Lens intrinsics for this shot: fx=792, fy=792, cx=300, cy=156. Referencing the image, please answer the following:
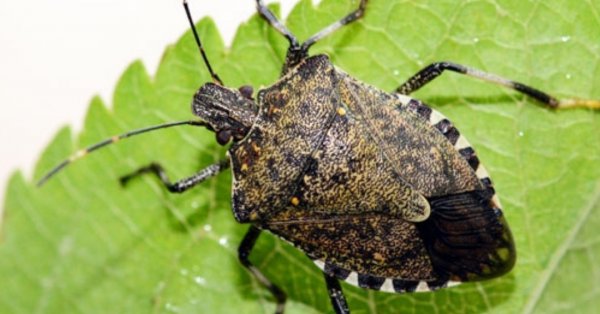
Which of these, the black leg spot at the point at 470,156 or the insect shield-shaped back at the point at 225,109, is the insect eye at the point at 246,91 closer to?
the insect shield-shaped back at the point at 225,109

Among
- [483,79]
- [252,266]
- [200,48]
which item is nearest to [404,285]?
[252,266]

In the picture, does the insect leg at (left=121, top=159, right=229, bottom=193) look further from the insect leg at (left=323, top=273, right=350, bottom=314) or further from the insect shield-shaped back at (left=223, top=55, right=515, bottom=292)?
the insect leg at (left=323, top=273, right=350, bottom=314)

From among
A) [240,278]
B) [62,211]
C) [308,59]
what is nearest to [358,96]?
[308,59]

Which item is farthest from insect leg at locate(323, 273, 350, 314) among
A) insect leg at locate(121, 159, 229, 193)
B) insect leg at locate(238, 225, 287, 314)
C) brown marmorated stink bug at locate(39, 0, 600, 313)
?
insect leg at locate(121, 159, 229, 193)

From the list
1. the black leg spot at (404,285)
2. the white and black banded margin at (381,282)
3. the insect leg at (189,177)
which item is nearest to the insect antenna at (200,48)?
the insect leg at (189,177)

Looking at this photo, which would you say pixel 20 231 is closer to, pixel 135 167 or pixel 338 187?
pixel 135 167

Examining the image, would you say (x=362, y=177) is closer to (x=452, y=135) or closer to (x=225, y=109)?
(x=452, y=135)

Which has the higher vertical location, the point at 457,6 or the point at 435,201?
the point at 457,6
